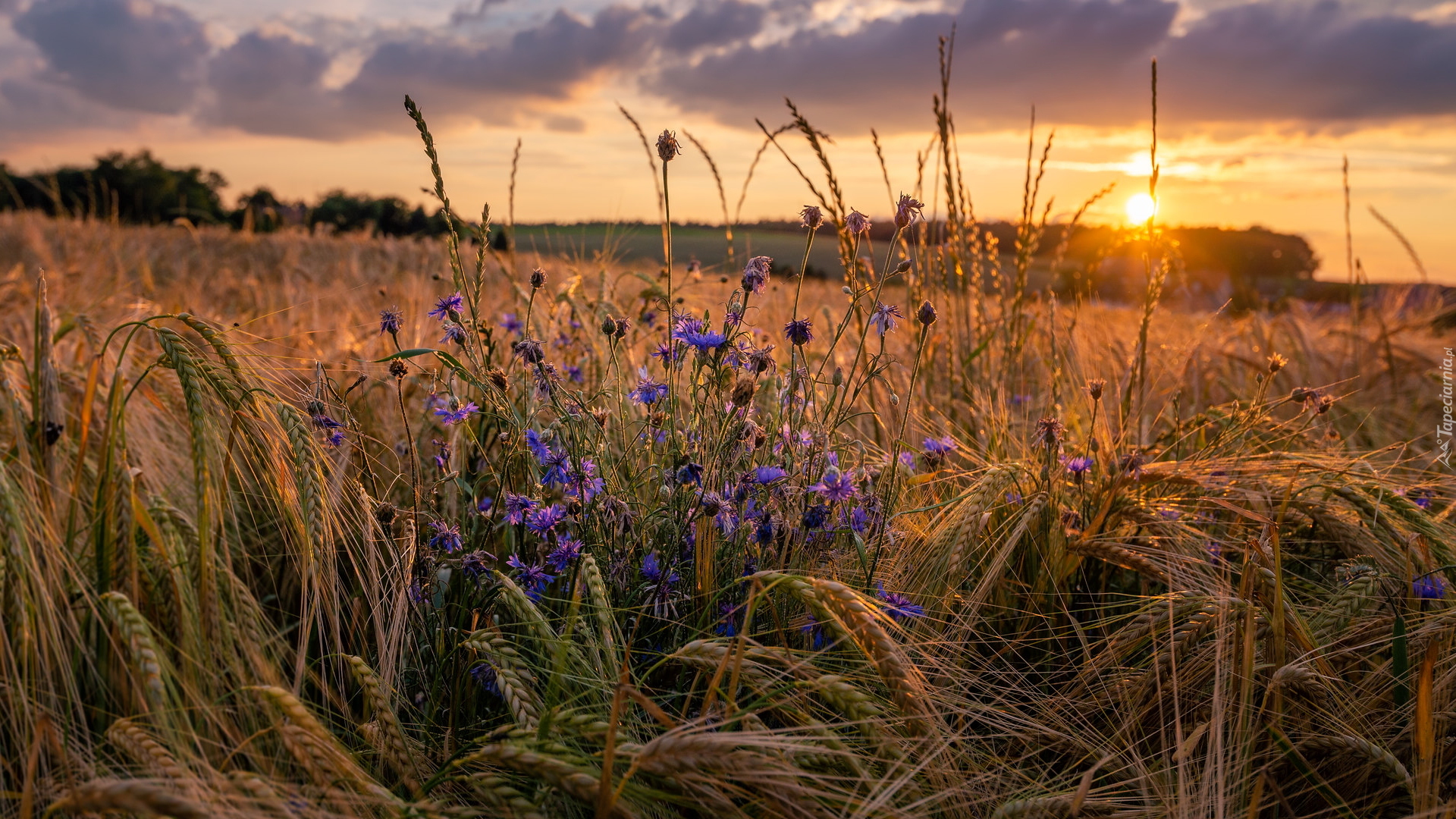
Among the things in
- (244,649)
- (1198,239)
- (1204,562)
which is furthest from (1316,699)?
(1198,239)

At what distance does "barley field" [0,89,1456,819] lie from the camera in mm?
1095

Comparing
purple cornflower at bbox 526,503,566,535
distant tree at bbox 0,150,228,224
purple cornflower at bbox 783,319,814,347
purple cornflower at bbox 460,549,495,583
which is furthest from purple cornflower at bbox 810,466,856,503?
distant tree at bbox 0,150,228,224

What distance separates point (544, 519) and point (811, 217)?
73 centimetres

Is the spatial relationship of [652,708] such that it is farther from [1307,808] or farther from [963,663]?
[1307,808]

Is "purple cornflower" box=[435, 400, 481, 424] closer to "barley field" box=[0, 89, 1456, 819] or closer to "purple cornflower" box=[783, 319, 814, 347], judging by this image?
"barley field" box=[0, 89, 1456, 819]

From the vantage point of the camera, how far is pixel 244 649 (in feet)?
4.29

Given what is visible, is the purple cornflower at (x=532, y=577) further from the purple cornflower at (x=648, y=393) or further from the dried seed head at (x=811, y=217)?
the dried seed head at (x=811, y=217)

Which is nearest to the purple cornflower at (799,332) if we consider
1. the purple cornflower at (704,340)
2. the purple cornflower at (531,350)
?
the purple cornflower at (704,340)

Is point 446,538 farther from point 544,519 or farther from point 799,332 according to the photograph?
point 799,332

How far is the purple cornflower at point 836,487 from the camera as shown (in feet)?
4.92

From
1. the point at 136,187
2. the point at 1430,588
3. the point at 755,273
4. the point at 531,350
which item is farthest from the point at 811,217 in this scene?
the point at 136,187

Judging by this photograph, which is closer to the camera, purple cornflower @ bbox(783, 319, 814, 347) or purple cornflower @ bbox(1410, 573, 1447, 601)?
purple cornflower @ bbox(783, 319, 814, 347)

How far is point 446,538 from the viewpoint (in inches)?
60.1

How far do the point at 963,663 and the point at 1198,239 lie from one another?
20.3 metres
